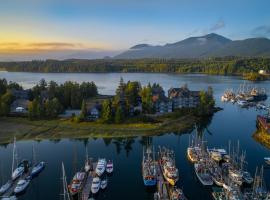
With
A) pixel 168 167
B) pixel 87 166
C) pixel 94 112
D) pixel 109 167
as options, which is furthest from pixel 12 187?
pixel 94 112

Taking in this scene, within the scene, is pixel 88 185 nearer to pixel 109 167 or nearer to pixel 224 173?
pixel 109 167

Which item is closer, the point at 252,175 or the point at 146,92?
the point at 252,175

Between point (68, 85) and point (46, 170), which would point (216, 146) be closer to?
point (46, 170)

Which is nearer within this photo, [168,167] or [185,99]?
[168,167]

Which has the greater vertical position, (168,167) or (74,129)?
(74,129)

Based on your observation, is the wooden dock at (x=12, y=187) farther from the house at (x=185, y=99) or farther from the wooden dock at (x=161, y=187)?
the house at (x=185, y=99)

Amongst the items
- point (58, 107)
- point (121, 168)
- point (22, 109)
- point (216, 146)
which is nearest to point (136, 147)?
point (121, 168)
